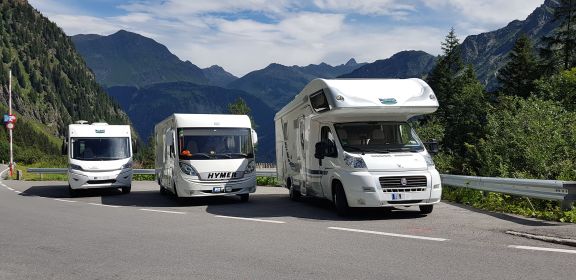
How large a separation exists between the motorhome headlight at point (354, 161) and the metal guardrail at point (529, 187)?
3289 mm

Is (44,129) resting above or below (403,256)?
above

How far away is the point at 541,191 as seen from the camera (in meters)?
10.6

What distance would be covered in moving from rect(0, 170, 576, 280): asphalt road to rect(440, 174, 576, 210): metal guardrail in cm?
73

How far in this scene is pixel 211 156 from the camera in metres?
15.3

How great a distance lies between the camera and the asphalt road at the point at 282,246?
20.2 feet

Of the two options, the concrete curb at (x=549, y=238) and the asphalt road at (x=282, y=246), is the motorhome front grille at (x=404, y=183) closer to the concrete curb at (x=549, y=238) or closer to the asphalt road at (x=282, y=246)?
the asphalt road at (x=282, y=246)

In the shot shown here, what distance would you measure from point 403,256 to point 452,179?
27.5 ft

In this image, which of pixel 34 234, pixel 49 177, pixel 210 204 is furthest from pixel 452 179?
pixel 49 177

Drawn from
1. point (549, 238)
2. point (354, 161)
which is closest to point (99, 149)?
point (354, 161)

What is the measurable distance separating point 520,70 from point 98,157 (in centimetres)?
4858

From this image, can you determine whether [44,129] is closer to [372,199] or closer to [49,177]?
[49,177]

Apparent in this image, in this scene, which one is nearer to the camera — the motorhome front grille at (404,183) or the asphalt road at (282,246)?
the asphalt road at (282,246)

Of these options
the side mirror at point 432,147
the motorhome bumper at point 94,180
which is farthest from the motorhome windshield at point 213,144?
the side mirror at point 432,147

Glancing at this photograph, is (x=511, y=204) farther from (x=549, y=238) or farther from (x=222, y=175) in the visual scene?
(x=222, y=175)
